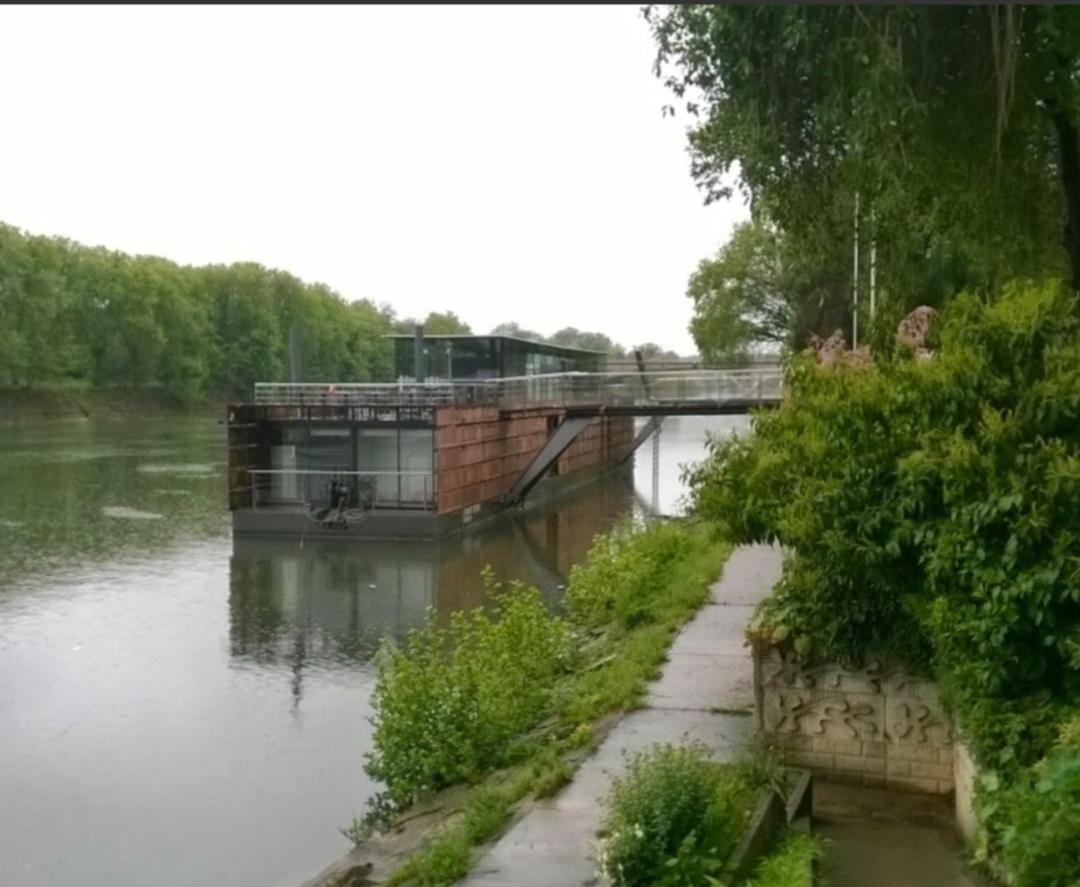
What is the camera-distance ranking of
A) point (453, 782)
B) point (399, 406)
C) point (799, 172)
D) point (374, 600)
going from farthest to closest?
point (399, 406) → point (374, 600) → point (799, 172) → point (453, 782)

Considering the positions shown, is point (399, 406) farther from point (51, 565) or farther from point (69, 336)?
point (69, 336)

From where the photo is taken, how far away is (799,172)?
10977mm

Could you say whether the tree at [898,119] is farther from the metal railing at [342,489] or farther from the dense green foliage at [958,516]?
the metal railing at [342,489]

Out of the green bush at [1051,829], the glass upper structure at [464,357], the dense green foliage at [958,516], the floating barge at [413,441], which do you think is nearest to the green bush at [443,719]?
the dense green foliage at [958,516]

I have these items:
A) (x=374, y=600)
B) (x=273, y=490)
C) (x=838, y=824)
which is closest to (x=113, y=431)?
(x=273, y=490)

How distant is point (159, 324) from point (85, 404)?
25.3ft

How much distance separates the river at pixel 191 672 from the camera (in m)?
10.9

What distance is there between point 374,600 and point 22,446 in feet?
128

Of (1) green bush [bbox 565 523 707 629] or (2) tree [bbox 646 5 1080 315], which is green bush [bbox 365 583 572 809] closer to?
(1) green bush [bbox 565 523 707 629]

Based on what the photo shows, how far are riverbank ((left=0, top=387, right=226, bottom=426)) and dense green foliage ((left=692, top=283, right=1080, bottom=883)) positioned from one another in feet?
239

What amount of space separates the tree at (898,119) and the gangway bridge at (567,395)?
20.7m

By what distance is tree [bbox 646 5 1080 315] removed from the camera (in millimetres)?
8883

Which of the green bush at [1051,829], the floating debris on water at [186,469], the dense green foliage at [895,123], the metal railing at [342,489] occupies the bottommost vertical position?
the floating debris on water at [186,469]

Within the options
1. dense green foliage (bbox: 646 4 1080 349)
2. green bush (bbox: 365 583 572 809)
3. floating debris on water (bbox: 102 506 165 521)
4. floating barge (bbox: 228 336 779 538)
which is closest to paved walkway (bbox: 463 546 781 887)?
green bush (bbox: 365 583 572 809)
